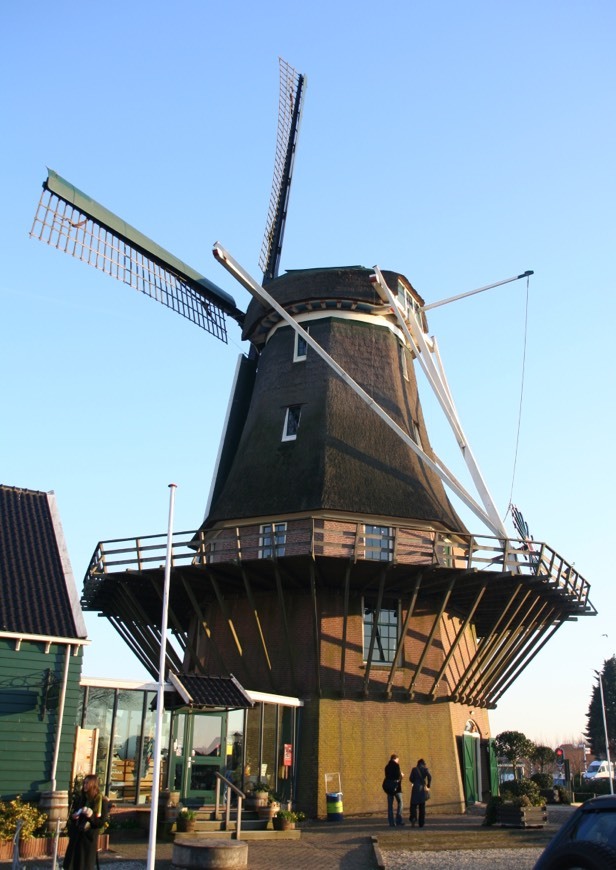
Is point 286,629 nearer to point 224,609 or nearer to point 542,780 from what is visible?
point 224,609

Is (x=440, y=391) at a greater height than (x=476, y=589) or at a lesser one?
greater

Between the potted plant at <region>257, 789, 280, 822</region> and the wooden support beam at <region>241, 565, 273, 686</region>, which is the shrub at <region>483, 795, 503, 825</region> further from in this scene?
the wooden support beam at <region>241, 565, 273, 686</region>

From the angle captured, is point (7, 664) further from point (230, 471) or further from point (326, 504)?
point (230, 471)

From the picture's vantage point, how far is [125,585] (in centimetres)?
1994

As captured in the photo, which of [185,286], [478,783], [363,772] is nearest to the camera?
[363,772]

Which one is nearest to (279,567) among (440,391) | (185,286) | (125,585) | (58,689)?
(125,585)

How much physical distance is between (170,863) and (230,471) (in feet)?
40.4

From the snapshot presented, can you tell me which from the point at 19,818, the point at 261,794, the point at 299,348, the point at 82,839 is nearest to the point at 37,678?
the point at 19,818

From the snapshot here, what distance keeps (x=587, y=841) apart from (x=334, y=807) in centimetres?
1418

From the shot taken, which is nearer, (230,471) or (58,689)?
(58,689)

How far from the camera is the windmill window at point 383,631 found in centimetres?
1970

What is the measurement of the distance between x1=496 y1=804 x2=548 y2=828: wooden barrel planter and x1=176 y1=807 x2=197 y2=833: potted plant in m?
5.68

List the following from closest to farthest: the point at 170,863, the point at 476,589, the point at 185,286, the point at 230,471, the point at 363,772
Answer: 1. the point at 170,863
2. the point at 363,772
3. the point at 476,589
4. the point at 230,471
5. the point at 185,286

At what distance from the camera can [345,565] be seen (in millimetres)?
18391
